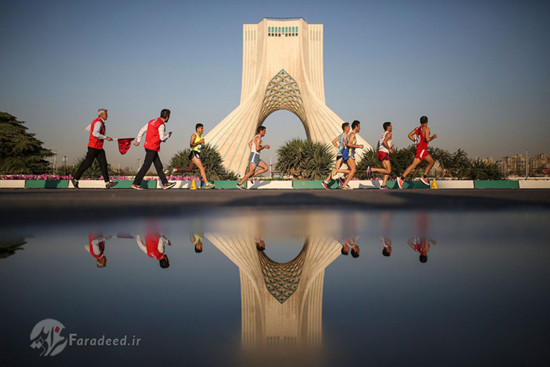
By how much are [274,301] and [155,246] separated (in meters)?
1.53

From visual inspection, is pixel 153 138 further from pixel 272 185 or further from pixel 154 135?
pixel 272 185

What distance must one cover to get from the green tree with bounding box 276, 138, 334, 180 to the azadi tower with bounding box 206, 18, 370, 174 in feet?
31.3

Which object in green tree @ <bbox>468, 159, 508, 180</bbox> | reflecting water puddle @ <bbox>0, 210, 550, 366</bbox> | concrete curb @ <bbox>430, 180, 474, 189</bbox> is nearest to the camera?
reflecting water puddle @ <bbox>0, 210, 550, 366</bbox>

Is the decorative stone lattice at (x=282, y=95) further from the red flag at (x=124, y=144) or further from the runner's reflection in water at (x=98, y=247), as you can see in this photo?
the runner's reflection in water at (x=98, y=247)

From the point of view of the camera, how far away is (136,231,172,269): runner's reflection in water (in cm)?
224

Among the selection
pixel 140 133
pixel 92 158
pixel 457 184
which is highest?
pixel 140 133

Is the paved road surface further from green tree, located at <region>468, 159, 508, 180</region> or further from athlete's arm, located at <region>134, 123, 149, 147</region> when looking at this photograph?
green tree, located at <region>468, 159, 508, 180</region>

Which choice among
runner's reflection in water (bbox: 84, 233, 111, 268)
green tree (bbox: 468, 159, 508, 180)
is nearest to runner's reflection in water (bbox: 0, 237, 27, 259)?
runner's reflection in water (bbox: 84, 233, 111, 268)

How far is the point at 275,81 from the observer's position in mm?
36156

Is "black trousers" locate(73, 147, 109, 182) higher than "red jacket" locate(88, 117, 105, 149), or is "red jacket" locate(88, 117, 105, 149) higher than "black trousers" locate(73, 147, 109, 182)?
"red jacket" locate(88, 117, 105, 149)

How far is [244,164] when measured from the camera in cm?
3222

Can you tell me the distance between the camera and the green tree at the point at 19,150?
36.7 meters

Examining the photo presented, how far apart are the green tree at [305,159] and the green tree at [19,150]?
Answer: 28.0 meters

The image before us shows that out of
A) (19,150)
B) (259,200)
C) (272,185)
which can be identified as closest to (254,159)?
(259,200)
